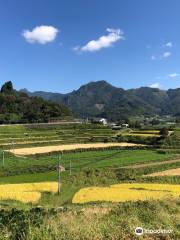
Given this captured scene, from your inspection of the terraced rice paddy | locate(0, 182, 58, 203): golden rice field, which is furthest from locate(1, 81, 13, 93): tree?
locate(0, 182, 58, 203): golden rice field

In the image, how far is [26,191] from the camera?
26.2 meters

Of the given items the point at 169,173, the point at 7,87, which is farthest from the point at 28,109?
the point at 169,173

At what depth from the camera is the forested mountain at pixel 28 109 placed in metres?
105

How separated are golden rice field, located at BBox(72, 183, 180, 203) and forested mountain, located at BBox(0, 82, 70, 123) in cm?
7459

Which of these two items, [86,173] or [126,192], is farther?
[86,173]

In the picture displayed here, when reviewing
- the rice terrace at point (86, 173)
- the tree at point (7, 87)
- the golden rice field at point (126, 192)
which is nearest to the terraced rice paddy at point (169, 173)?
the rice terrace at point (86, 173)

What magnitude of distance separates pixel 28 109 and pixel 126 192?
87321 millimetres

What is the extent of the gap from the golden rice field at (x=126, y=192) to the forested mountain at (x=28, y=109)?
245 feet

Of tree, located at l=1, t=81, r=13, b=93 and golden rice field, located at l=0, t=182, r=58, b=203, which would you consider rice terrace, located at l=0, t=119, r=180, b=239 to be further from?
tree, located at l=1, t=81, r=13, b=93

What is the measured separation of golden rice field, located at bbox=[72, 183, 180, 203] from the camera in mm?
23470

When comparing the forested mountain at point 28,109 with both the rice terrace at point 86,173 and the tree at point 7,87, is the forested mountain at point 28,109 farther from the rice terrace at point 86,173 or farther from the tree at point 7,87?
the rice terrace at point 86,173

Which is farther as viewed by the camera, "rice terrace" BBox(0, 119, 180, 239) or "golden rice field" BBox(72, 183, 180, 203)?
"golden rice field" BBox(72, 183, 180, 203)

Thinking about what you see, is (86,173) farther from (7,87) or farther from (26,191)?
(7,87)

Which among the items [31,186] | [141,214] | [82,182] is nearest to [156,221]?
[141,214]
